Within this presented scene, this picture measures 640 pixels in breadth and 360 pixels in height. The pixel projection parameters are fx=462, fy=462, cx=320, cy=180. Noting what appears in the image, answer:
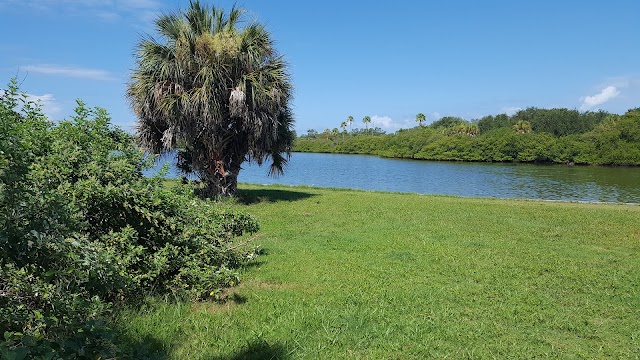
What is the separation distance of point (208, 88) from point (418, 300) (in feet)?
33.2

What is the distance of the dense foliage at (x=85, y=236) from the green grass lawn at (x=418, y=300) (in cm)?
49

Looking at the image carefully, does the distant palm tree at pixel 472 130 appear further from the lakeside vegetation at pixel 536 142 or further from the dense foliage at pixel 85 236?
the dense foliage at pixel 85 236

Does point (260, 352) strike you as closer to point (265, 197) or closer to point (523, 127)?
point (265, 197)

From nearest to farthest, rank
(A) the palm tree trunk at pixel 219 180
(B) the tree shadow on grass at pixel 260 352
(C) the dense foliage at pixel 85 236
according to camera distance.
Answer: (C) the dense foliage at pixel 85 236 < (B) the tree shadow on grass at pixel 260 352 < (A) the palm tree trunk at pixel 219 180

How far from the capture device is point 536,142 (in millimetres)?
73438

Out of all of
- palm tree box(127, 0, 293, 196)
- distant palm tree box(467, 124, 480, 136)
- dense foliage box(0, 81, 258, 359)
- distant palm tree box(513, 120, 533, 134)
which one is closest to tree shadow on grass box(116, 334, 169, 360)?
dense foliage box(0, 81, 258, 359)

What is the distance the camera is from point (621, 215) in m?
13.4

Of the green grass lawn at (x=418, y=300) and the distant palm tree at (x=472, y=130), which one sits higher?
the distant palm tree at (x=472, y=130)

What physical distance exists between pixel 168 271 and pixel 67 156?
65.6 inches

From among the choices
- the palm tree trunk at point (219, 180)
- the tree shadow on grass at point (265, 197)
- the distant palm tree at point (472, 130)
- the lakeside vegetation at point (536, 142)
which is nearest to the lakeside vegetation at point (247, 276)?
the tree shadow on grass at point (265, 197)

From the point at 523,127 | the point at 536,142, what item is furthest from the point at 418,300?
the point at 523,127

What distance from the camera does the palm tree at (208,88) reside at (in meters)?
13.9

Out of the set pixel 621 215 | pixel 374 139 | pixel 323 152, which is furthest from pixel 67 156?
pixel 323 152

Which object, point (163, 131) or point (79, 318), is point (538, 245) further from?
point (163, 131)
